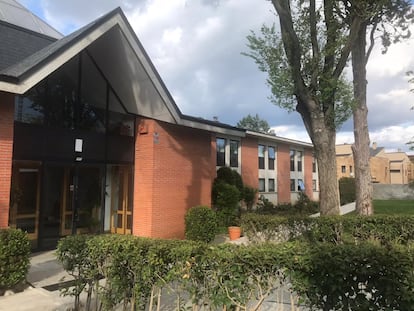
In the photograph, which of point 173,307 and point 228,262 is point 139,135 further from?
point 228,262

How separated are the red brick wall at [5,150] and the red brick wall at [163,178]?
178 inches

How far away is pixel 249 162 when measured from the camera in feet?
73.9

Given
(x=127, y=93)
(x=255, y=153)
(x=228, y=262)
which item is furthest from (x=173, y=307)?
(x=255, y=153)

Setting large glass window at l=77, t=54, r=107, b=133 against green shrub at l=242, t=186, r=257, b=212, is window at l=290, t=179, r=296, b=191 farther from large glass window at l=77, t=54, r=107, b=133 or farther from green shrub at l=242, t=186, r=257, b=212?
large glass window at l=77, t=54, r=107, b=133

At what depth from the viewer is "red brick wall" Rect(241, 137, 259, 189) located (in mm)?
22125

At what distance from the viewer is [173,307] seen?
4.59m

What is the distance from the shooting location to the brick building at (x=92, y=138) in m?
9.35

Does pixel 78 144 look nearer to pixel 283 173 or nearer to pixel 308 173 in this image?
pixel 283 173

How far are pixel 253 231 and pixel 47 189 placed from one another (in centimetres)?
623

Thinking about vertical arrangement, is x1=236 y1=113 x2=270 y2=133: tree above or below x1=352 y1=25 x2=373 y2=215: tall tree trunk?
above

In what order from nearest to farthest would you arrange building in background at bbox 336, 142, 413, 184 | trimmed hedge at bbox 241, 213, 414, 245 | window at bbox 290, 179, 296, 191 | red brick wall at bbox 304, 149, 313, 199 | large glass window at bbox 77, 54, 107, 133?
trimmed hedge at bbox 241, 213, 414, 245 < large glass window at bbox 77, 54, 107, 133 < window at bbox 290, 179, 296, 191 < red brick wall at bbox 304, 149, 313, 199 < building in background at bbox 336, 142, 413, 184

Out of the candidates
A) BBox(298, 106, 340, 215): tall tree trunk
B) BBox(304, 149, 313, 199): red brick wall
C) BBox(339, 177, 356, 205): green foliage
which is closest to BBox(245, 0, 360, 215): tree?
BBox(298, 106, 340, 215): tall tree trunk

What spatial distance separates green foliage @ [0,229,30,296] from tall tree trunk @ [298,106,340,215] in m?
7.59

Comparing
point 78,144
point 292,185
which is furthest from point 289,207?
point 78,144
